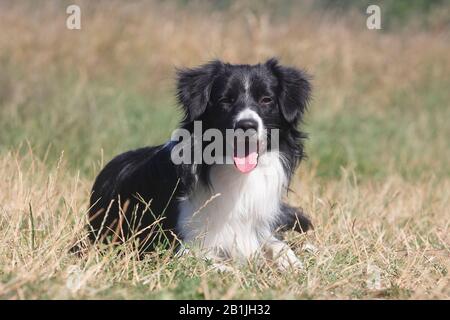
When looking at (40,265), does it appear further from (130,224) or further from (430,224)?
(430,224)

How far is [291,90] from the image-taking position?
17.1 ft

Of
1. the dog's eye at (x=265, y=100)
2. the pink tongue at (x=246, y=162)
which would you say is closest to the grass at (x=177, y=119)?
the pink tongue at (x=246, y=162)

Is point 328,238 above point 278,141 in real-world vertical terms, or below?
below

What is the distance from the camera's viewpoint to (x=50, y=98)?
9.70 metres

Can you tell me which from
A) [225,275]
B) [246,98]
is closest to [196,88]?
[246,98]

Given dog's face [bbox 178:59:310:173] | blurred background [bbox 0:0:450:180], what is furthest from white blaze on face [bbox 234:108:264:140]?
blurred background [bbox 0:0:450:180]

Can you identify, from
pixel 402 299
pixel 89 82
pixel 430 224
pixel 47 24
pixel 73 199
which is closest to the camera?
pixel 402 299

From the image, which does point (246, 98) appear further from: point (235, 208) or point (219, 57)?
point (219, 57)

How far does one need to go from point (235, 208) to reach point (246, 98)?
2.20 feet

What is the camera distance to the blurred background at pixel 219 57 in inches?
355

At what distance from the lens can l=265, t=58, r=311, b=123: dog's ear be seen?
202 inches

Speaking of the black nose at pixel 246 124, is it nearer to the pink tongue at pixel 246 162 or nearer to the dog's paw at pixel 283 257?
the pink tongue at pixel 246 162

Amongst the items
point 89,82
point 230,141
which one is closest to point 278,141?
point 230,141

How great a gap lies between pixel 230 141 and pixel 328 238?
37.4 inches
